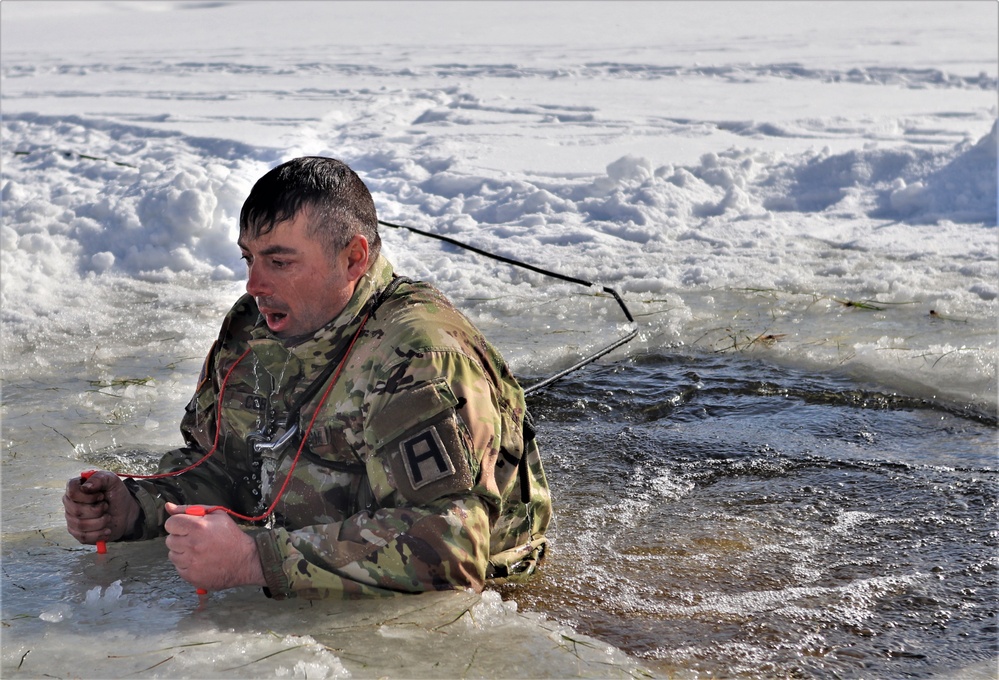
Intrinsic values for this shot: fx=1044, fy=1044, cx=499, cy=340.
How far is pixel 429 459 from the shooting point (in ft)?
7.84

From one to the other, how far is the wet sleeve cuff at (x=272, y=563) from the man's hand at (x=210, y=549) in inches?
0.7

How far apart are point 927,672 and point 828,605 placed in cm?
36

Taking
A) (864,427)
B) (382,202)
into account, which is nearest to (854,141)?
(382,202)

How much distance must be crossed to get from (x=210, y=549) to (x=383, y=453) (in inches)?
17.8

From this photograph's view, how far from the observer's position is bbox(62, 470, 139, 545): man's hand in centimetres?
286

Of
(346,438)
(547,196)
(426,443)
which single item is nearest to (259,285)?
(346,438)

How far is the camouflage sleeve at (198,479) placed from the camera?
9.82 feet

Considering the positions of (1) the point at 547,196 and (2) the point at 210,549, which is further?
(1) the point at 547,196

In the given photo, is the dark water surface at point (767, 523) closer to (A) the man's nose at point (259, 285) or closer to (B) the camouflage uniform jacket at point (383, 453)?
(B) the camouflage uniform jacket at point (383, 453)

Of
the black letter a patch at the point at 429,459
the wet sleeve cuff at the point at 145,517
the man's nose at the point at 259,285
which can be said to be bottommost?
the wet sleeve cuff at the point at 145,517

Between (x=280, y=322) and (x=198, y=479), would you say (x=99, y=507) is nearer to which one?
(x=198, y=479)

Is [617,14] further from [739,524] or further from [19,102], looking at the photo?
[739,524]

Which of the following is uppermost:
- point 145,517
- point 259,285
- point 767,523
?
point 259,285

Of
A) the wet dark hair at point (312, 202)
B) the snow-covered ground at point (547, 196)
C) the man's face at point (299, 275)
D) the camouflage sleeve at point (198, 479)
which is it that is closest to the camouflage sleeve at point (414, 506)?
the man's face at point (299, 275)
